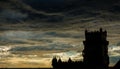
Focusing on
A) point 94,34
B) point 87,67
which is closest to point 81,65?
point 87,67

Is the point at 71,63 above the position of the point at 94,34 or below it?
below

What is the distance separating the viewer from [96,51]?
547 ft

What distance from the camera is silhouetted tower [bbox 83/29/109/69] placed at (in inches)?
6526

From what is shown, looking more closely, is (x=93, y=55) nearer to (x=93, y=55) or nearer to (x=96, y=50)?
(x=93, y=55)

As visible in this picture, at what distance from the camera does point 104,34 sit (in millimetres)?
171125

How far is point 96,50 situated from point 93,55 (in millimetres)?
2167

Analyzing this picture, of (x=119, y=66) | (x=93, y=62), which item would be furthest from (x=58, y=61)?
(x=119, y=66)

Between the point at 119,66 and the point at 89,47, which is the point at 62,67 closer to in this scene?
the point at 89,47

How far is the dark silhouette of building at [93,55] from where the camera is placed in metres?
165

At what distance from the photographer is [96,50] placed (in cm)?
16675

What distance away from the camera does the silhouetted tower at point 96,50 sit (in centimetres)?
16575

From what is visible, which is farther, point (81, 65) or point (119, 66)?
point (119, 66)

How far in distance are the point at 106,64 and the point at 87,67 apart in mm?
8582

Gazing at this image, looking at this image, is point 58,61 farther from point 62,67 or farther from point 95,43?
point 95,43
